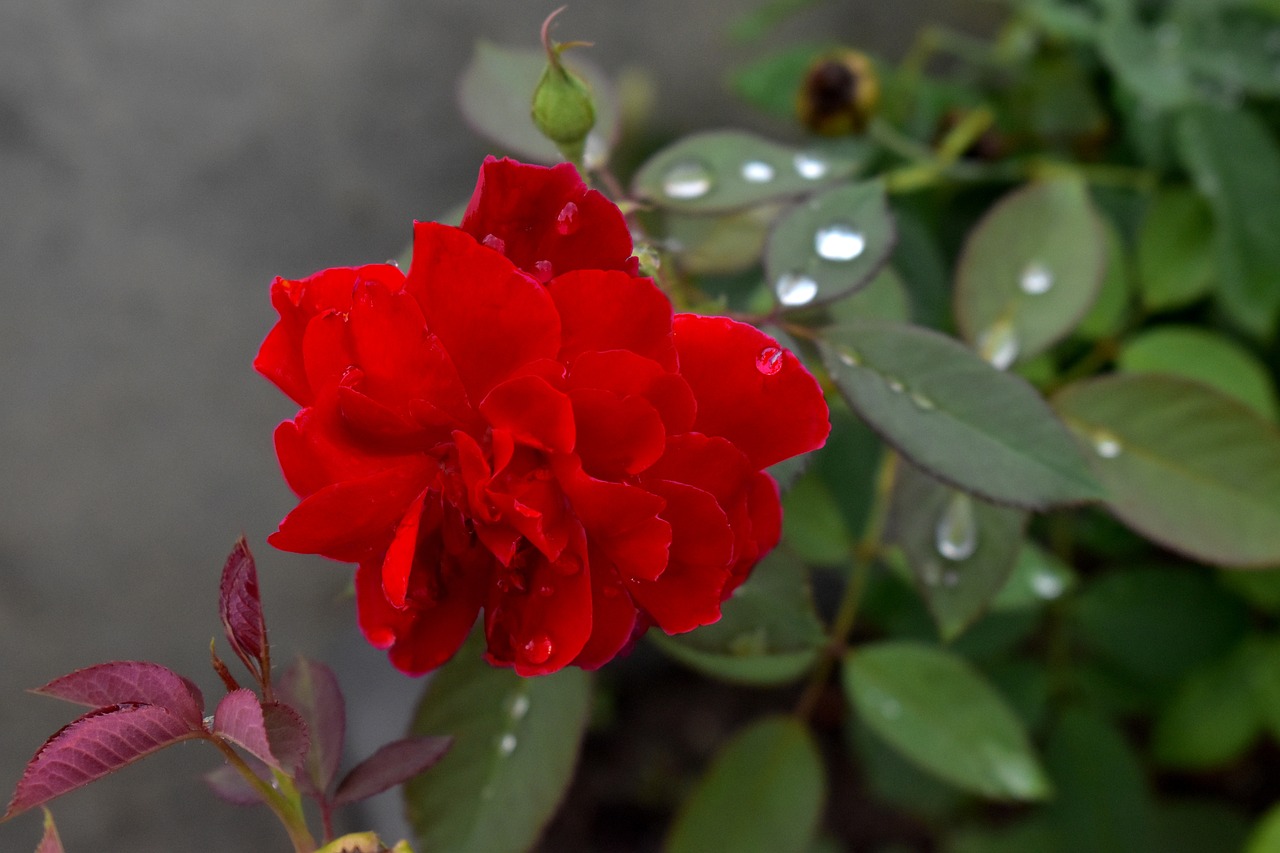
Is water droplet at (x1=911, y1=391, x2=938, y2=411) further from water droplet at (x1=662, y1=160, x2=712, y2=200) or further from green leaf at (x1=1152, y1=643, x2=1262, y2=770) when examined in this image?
green leaf at (x1=1152, y1=643, x2=1262, y2=770)

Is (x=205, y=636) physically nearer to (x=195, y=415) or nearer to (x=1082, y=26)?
(x=195, y=415)

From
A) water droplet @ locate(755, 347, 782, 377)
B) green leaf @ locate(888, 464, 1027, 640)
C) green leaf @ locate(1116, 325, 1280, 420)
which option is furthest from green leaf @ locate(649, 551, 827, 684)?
green leaf @ locate(1116, 325, 1280, 420)

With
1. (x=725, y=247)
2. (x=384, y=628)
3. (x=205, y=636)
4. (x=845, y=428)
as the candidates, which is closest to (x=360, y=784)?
(x=384, y=628)

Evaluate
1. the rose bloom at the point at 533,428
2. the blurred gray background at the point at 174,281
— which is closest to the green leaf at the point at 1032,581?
the rose bloom at the point at 533,428

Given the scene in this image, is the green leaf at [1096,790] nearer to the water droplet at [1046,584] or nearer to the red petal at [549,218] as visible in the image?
the water droplet at [1046,584]

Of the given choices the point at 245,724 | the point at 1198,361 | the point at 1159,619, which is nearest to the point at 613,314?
the point at 245,724
